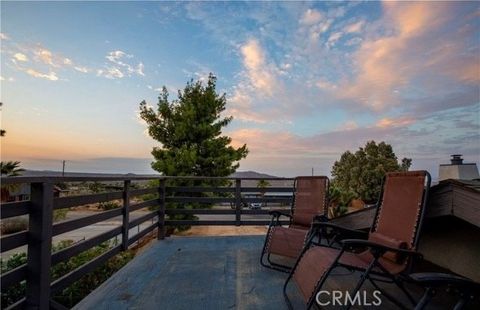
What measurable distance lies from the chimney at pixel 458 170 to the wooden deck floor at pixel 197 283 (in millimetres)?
2423

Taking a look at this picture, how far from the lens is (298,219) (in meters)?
3.52

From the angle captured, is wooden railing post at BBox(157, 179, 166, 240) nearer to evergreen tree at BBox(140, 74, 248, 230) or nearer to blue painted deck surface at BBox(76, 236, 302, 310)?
blue painted deck surface at BBox(76, 236, 302, 310)

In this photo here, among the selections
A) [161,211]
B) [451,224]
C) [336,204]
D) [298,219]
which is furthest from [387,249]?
[336,204]

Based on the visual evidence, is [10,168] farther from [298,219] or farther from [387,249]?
[387,249]

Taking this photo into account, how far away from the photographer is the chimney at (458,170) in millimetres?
4077

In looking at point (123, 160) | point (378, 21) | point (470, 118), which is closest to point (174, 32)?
point (378, 21)

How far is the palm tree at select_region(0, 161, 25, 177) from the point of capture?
12784mm

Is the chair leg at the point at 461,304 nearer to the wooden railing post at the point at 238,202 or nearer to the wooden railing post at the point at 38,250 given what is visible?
the wooden railing post at the point at 38,250

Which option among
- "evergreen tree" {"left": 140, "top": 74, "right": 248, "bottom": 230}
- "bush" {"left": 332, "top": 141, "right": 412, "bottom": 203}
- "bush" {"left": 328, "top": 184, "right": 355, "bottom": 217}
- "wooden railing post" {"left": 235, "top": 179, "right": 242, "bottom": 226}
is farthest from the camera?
"bush" {"left": 332, "top": 141, "right": 412, "bottom": 203}

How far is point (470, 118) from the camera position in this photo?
611 cm

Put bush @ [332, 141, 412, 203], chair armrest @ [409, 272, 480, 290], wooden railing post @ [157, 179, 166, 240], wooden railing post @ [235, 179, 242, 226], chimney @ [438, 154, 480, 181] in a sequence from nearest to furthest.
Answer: chair armrest @ [409, 272, 480, 290] < chimney @ [438, 154, 480, 181] < wooden railing post @ [157, 179, 166, 240] < wooden railing post @ [235, 179, 242, 226] < bush @ [332, 141, 412, 203]

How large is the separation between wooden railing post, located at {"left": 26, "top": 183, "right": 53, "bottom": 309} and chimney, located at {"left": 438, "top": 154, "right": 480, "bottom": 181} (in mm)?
4466

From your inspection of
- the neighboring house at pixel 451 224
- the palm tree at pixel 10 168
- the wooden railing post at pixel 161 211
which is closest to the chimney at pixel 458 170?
the neighboring house at pixel 451 224
